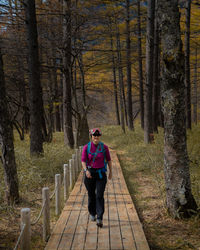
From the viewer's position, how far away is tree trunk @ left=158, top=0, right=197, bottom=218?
5.76 metres

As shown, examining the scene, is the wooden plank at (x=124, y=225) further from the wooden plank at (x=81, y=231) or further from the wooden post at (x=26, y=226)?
the wooden post at (x=26, y=226)

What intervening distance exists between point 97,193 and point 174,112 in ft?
8.35

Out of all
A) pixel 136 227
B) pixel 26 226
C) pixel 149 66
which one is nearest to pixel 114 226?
pixel 136 227

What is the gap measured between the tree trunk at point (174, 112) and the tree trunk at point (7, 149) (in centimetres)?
429

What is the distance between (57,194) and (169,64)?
4233mm

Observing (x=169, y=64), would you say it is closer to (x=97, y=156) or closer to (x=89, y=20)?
(x=97, y=156)

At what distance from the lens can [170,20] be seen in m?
5.75

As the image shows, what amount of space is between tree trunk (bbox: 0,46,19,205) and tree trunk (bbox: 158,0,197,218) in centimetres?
429

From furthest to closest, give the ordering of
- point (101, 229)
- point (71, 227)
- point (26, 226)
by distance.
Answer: point (71, 227) → point (101, 229) → point (26, 226)

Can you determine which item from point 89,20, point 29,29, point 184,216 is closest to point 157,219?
point 184,216

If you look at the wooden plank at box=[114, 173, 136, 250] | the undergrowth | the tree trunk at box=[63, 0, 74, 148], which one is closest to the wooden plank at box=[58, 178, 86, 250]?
the wooden plank at box=[114, 173, 136, 250]

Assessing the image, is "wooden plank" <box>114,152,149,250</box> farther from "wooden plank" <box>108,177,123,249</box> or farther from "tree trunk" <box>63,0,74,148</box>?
"tree trunk" <box>63,0,74,148</box>

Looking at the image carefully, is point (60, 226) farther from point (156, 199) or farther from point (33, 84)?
point (33, 84)

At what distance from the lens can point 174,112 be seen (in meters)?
5.89
